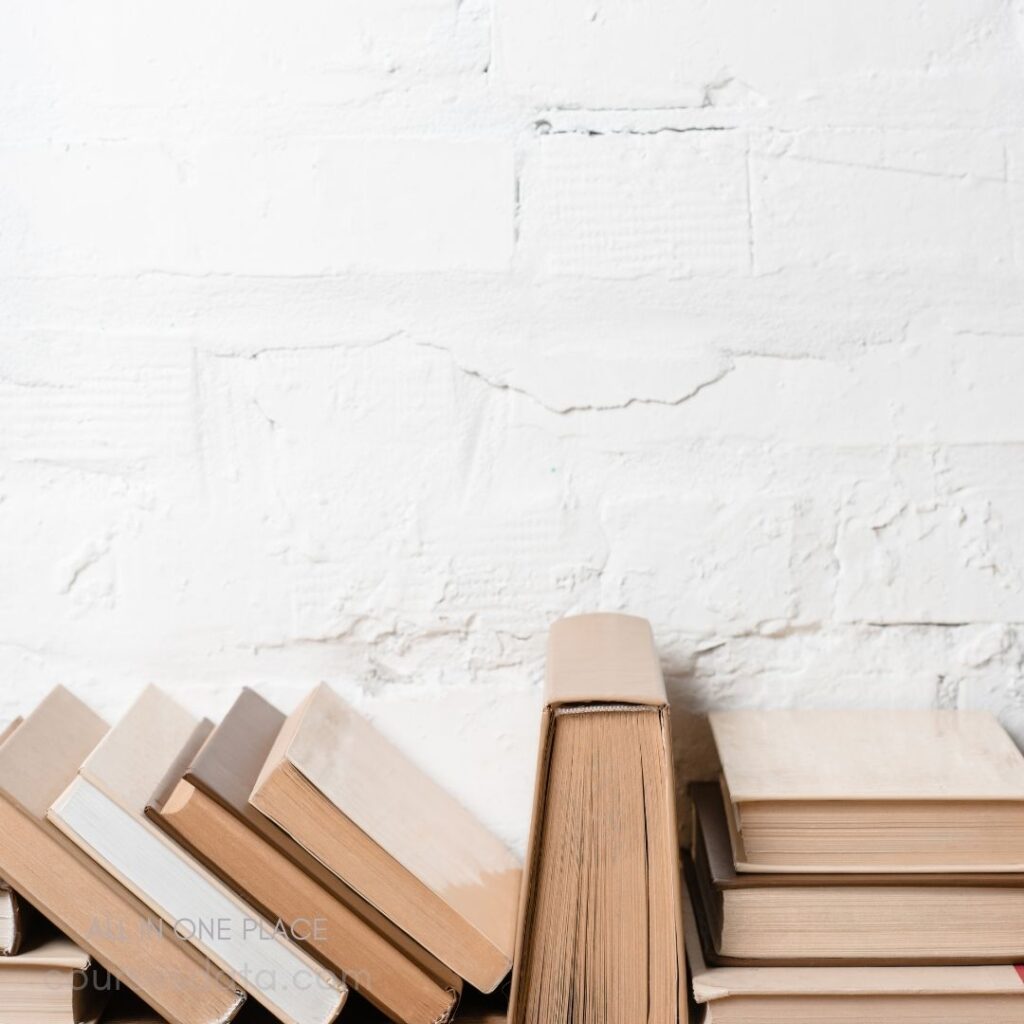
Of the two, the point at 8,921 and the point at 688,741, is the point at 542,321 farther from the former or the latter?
the point at 8,921

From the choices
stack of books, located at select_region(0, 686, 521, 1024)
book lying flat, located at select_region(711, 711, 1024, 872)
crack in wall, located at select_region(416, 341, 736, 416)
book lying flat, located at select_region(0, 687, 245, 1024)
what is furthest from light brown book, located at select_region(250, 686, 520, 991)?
crack in wall, located at select_region(416, 341, 736, 416)

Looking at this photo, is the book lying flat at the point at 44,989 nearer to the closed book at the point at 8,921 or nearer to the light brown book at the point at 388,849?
the closed book at the point at 8,921

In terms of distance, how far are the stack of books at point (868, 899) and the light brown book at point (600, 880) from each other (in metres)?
0.08

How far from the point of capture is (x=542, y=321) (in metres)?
1.19

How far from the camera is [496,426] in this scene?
1198mm

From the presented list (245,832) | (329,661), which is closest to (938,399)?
(329,661)

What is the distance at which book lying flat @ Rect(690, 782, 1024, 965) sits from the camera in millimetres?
955

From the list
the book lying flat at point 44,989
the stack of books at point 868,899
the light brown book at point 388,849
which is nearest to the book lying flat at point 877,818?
the stack of books at point 868,899

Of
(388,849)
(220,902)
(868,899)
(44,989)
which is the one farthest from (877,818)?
(44,989)

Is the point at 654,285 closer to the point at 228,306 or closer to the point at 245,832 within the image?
the point at 228,306

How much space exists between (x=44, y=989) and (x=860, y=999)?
71cm

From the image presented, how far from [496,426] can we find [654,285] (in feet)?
0.76

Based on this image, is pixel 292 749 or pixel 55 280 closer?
pixel 292 749

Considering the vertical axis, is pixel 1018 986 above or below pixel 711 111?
below
